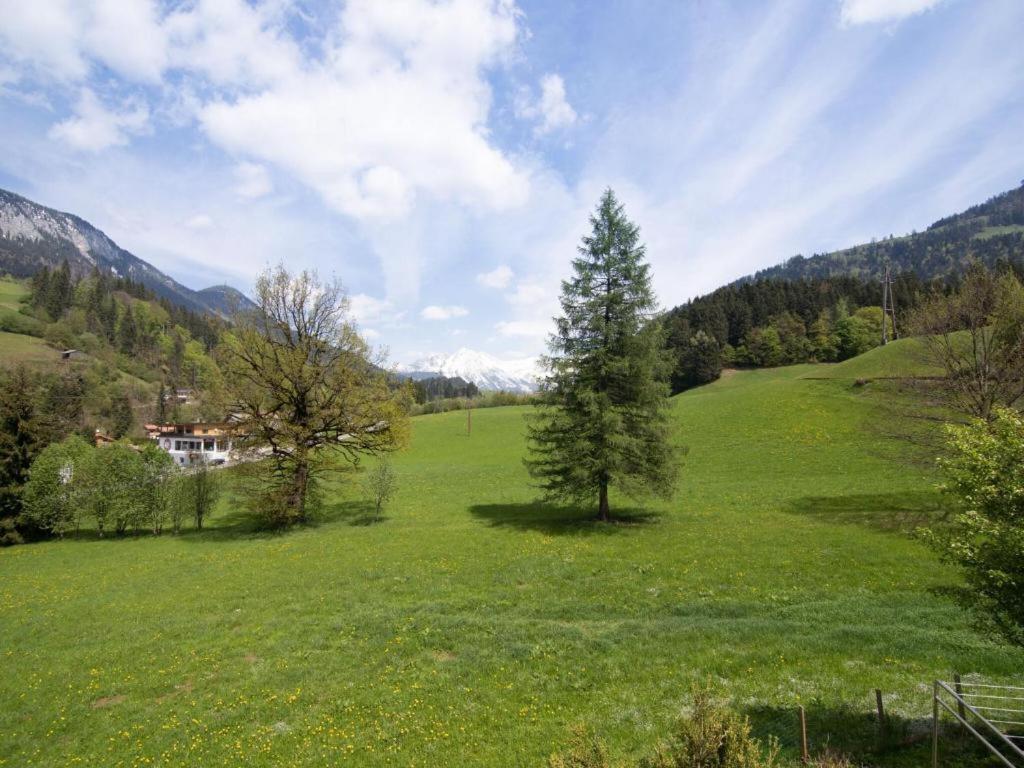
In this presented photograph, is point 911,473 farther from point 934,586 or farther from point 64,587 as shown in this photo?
point 64,587

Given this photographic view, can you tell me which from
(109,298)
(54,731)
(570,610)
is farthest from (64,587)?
(109,298)

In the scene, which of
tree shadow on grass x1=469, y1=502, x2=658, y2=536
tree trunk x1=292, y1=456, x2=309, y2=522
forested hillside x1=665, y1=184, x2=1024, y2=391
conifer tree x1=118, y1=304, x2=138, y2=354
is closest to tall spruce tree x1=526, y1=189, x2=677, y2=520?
tree shadow on grass x1=469, y1=502, x2=658, y2=536

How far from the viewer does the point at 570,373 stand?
25.1 meters

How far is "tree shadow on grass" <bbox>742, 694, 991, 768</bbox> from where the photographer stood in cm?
725

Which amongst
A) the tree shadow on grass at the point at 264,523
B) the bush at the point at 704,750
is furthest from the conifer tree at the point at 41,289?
the bush at the point at 704,750

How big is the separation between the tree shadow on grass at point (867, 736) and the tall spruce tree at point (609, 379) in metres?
14.9

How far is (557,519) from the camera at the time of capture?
88.2 feet

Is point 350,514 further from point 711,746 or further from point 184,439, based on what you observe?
point 184,439

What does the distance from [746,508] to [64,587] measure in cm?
3364

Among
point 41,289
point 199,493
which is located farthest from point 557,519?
point 41,289

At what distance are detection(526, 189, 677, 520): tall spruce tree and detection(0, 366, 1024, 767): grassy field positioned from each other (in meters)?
2.95

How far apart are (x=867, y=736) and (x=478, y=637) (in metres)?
8.73

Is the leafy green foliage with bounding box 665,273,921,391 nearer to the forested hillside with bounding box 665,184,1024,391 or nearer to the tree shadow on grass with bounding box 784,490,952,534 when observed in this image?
the forested hillside with bounding box 665,184,1024,391

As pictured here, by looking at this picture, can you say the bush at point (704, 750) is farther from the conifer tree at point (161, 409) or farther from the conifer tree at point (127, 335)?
the conifer tree at point (127, 335)
